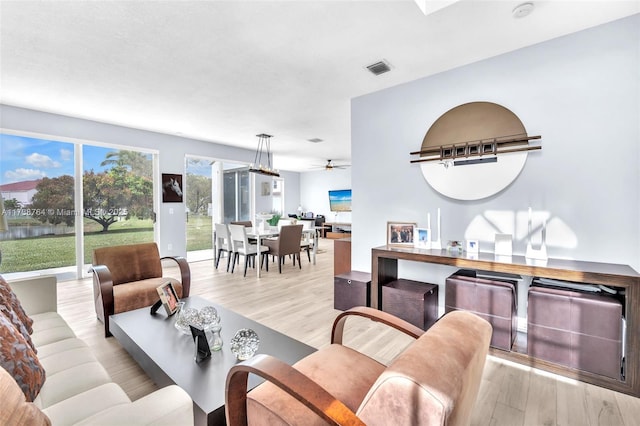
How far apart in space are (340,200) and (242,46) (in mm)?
8064

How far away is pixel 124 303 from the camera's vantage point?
264 cm

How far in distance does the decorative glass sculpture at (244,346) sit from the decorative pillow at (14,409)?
922mm

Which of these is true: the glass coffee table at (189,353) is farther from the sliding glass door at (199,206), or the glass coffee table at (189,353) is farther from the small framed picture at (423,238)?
the sliding glass door at (199,206)

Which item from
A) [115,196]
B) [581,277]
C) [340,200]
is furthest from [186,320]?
[340,200]

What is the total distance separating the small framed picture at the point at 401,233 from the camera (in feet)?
10.3

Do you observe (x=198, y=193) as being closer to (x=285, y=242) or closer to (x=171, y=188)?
(x=171, y=188)

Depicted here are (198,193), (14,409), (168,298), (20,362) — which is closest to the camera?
(14,409)

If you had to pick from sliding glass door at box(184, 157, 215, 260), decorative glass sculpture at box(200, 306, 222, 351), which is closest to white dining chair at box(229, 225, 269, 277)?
sliding glass door at box(184, 157, 215, 260)

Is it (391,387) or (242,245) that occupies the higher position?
(391,387)

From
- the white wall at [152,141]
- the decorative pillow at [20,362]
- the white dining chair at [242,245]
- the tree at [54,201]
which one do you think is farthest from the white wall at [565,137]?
the tree at [54,201]

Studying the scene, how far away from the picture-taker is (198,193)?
6.37 m

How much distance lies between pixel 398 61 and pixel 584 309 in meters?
2.53

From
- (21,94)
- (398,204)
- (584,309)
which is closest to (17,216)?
(21,94)

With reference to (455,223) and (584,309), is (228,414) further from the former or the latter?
(455,223)
